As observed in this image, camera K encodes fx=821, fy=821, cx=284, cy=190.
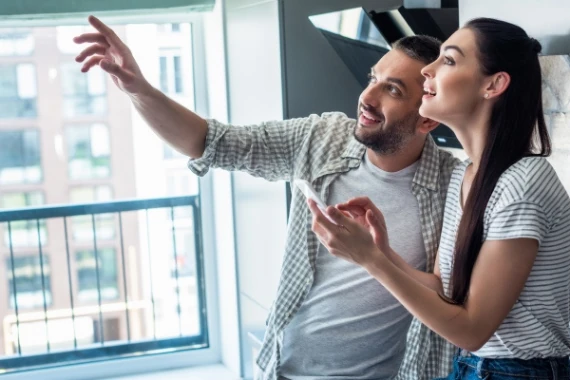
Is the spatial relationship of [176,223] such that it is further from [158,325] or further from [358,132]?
[358,132]

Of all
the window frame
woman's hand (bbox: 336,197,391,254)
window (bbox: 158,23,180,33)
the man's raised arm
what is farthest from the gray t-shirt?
window (bbox: 158,23,180,33)

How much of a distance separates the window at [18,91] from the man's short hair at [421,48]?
202 cm

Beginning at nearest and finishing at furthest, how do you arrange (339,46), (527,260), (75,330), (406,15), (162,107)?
(527,260) → (162,107) → (406,15) → (339,46) → (75,330)

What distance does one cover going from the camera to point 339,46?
234 centimetres

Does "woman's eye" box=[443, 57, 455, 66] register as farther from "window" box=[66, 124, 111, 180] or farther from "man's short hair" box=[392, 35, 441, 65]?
"window" box=[66, 124, 111, 180]

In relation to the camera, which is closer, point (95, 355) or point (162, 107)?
point (162, 107)

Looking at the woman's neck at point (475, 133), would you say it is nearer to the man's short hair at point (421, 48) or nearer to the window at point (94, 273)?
the man's short hair at point (421, 48)

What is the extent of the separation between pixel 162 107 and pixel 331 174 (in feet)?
1.28

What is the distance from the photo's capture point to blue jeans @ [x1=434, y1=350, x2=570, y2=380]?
1312mm

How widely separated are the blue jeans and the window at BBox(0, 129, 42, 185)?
2444mm

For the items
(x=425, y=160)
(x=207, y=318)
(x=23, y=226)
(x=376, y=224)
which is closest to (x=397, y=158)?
(x=425, y=160)

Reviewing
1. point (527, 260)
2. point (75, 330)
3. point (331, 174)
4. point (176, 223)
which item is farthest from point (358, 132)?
point (75, 330)

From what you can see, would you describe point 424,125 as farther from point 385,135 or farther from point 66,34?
point 66,34

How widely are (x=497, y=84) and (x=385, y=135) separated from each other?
0.39 m
